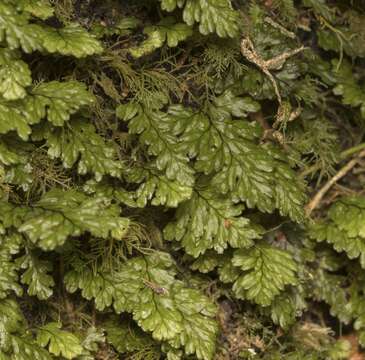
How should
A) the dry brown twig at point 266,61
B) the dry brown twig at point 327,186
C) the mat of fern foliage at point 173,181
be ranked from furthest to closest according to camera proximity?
1. the dry brown twig at point 327,186
2. the dry brown twig at point 266,61
3. the mat of fern foliage at point 173,181

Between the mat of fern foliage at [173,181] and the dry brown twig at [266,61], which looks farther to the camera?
the dry brown twig at [266,61]

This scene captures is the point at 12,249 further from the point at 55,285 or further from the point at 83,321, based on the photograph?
the point at 83,321

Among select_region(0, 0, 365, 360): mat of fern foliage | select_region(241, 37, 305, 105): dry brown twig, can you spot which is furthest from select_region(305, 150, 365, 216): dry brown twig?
select_region(241, 37, 305, 105): dry brown twig

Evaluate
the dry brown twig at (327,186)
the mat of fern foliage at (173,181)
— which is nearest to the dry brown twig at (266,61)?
the mat of fern foliage at (173,181)

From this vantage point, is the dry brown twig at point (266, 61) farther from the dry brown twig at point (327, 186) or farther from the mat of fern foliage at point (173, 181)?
the dry brown twig at point (327, 186)

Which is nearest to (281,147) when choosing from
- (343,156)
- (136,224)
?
(343,156)

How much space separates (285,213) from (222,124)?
47cm

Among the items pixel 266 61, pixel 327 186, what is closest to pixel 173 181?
pixel 266 61

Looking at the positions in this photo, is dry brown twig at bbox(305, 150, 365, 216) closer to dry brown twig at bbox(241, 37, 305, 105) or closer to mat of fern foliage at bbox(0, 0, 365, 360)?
mat of fern foliage at bbox(0, 0, 365, 360)

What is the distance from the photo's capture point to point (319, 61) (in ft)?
10.4

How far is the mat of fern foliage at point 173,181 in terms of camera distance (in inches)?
96.3

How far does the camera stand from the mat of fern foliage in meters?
2.45

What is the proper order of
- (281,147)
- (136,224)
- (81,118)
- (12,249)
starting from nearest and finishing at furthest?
(12,249), (81,118), (136,224), (281,147)

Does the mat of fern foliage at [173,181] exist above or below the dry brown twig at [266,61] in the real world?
below
